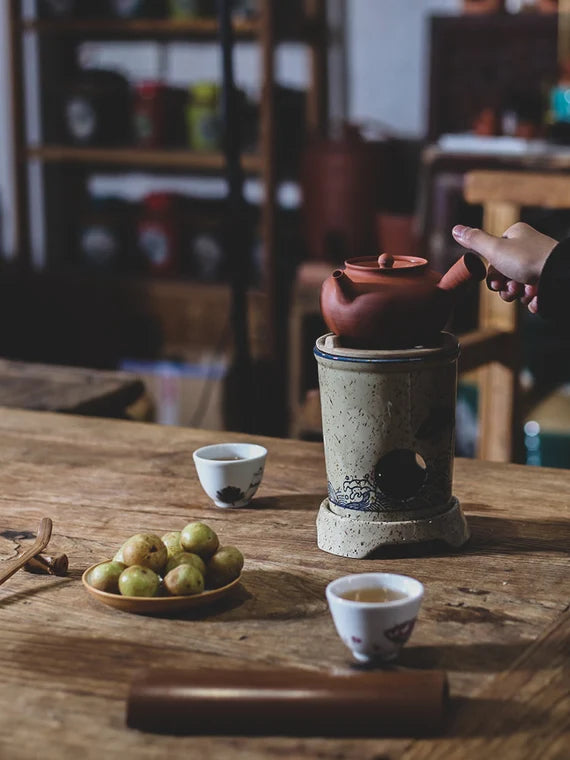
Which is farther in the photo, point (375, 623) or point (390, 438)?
point (390, 438)

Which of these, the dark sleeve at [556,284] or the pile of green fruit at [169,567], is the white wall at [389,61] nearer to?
the dark sleeve at [556,284]

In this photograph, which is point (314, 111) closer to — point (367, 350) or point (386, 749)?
point (367, 350)

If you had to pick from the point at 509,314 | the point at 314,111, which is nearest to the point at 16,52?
the point at 314,111

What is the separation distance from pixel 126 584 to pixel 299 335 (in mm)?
2720

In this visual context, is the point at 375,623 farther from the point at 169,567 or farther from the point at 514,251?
the point at 514,251

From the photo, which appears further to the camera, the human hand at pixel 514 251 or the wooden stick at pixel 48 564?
the human hand at pixel 514 251

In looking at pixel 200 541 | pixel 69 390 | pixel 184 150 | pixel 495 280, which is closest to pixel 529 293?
pixel 495 280

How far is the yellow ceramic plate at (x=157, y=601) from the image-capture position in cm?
113

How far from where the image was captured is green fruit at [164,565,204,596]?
1140mm

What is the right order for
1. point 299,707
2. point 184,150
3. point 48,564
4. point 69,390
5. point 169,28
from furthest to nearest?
point 184,150
point 169,28
point 69,390
point 48,564
point 299,707

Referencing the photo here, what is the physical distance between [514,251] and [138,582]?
59 cm

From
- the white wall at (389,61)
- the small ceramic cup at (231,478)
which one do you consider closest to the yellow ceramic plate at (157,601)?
the small ceramic cup at (231,478)

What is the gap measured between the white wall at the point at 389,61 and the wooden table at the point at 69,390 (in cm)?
250

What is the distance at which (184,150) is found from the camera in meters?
4.39
